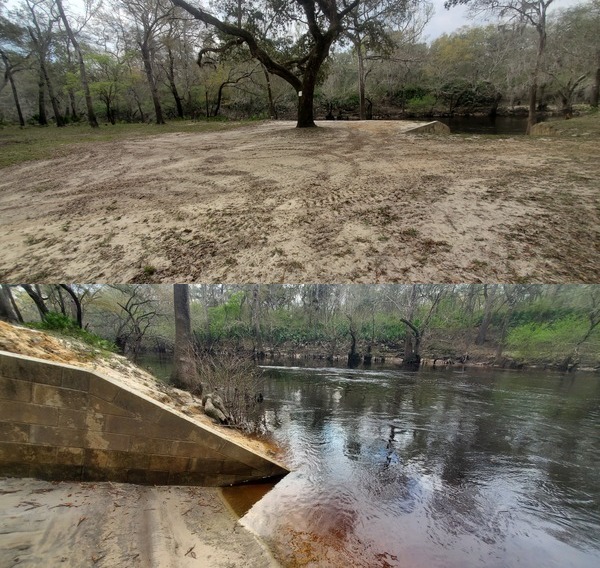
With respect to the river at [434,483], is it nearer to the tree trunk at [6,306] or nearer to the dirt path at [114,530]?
the dirt path at [114,530]

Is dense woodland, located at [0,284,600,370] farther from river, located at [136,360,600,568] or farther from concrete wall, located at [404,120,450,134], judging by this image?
concrete wall, located at [404,120,450,134]

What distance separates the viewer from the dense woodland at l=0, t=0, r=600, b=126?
48.9ft

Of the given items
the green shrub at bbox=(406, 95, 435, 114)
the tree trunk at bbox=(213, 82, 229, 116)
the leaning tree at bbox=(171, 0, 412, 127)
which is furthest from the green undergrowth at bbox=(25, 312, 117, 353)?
the green shrub at bbox=(406, 95, 435, 114)

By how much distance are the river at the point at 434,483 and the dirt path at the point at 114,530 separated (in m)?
0.42

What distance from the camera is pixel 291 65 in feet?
48.6

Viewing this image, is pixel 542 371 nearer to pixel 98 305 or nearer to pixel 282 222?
pixel 282 222

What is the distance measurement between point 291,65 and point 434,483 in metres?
15.0

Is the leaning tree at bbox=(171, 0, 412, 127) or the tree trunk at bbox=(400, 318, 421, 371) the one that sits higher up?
the leaning tree at bbox=(171, 0, 412, 127)

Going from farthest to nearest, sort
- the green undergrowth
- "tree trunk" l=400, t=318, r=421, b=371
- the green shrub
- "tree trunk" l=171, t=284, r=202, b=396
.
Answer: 1. the green shrub
2. "tree trunk" l=400, t=318, r=421, b=371
3. "tree trunk" l=171, t=284, r=202, b=396
4. the green undergrowth

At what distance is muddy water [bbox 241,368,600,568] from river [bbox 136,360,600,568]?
2cm

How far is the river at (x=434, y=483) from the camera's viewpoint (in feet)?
14.1

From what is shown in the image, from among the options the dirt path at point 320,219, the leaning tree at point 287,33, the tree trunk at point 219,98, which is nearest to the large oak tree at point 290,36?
the leaning tree at point 287,33

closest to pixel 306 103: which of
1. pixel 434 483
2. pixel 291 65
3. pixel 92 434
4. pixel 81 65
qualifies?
pixel 291 65

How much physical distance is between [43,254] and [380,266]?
4.22 m
